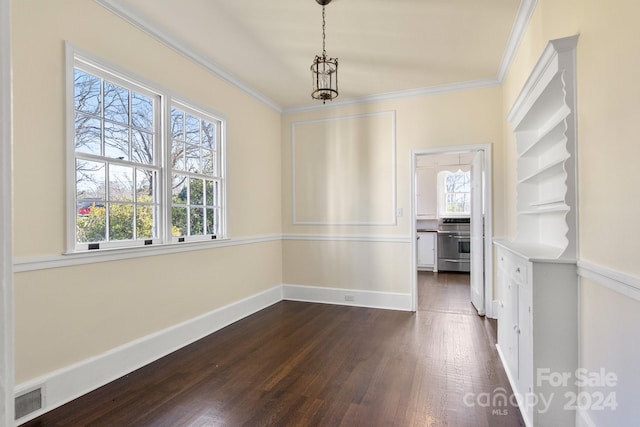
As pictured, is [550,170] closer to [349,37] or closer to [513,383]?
[513,383]

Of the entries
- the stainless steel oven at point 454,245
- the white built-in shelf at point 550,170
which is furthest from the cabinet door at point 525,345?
the stainless steel oven at point 454,245

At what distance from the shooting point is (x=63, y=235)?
211 centimetres

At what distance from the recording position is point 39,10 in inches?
78.4

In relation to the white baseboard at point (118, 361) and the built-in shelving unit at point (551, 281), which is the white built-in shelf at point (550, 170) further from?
the white baseboard at point (118, 361)

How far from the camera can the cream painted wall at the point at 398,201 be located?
391 centimetres

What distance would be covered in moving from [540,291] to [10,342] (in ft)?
6.82

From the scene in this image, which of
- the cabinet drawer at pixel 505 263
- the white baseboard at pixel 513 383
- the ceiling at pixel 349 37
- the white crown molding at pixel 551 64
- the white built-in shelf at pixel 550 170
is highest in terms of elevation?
the ceiling at pixel 349 37

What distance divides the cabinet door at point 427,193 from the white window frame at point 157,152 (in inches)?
202

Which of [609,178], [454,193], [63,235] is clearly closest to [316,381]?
[63,235]

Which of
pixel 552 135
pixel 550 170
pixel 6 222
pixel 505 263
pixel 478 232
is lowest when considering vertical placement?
pixel 505 263

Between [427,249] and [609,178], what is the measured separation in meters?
5.74

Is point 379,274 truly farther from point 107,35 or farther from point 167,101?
point 107,35

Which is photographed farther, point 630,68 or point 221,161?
point 221,161

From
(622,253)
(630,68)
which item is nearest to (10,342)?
(622,253)
